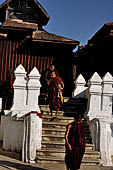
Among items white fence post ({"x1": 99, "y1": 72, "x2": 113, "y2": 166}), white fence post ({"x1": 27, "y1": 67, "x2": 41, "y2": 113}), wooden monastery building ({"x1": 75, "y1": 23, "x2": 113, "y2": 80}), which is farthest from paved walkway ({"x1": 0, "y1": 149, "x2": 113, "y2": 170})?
wooden monastery building ({"x1": 75, "y1": 23, "x2": 113, "y2": 80})

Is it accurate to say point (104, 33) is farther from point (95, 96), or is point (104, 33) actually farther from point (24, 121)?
point (24, 121)

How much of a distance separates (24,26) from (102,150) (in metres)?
8.66

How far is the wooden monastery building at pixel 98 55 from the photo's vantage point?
1535 centimetres

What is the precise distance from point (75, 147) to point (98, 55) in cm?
1053

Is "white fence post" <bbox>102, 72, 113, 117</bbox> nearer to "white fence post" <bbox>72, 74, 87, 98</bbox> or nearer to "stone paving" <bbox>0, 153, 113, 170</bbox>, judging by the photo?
"white fence post" <bbox>72, 74, 87, 98</bbox>

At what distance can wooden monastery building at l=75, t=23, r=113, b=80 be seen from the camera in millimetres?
15352

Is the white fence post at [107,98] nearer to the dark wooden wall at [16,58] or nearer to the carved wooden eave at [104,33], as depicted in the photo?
the carved wooden eave at [104,33]

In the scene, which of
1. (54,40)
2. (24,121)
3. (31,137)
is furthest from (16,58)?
(31,137)

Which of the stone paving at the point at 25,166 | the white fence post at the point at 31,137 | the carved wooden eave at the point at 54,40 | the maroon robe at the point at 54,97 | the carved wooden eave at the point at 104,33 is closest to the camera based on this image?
the stone paving at the point at 25,166

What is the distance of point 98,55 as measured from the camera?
1728cm

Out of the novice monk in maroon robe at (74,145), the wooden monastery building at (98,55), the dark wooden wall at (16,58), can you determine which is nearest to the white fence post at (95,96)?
the novice monk in maroon robe at (74,145)

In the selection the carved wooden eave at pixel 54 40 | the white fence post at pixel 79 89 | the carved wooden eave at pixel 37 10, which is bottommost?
the white fence post at pixel 79 89

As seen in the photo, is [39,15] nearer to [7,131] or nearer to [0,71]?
[0,71]

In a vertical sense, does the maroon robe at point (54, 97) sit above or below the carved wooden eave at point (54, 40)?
below
